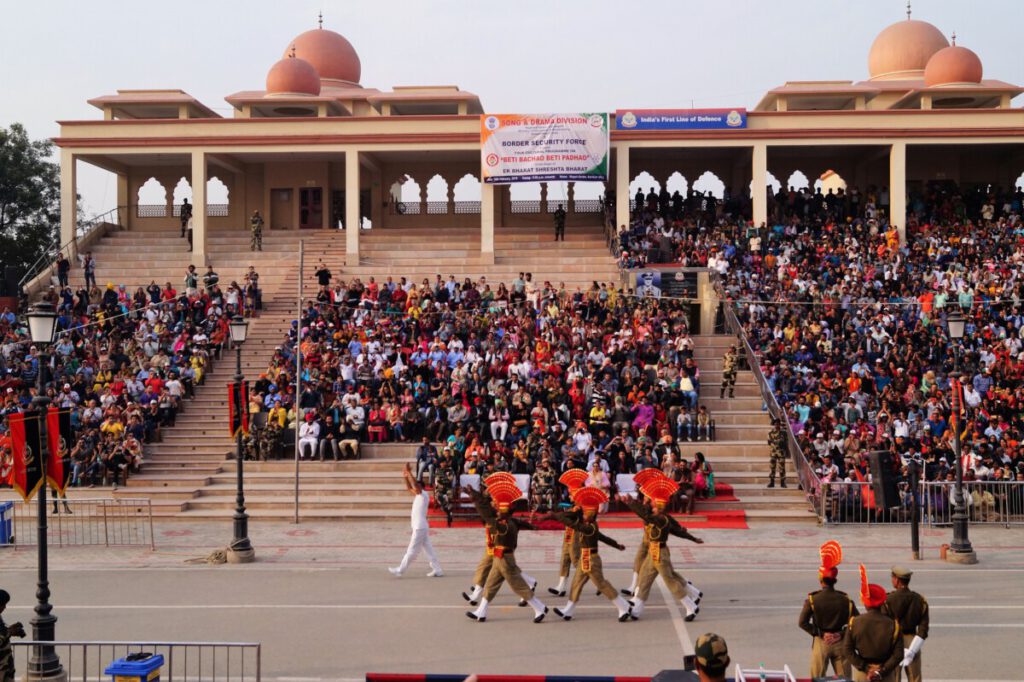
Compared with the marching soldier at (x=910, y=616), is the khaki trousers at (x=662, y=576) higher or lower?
lower

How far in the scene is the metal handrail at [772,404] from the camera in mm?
24122

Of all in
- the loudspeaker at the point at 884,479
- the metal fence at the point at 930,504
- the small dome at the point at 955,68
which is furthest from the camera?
Result: the small dome at the point at 955,68

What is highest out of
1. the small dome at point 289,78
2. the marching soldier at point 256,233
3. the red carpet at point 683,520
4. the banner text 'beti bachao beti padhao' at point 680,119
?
Result: the small dome at point 289,78

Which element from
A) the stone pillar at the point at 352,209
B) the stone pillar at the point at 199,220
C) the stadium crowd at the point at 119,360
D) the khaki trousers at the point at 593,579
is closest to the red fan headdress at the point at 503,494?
the khaki trousers at the point at 593,579

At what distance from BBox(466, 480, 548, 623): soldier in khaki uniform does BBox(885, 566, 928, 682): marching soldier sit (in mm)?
5405

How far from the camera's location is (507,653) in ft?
44.3

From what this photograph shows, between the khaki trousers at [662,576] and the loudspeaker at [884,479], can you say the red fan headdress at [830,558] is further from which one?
the loudspeaker at [884,479]

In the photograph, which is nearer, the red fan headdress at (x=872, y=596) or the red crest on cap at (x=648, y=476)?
the red fan headdress at (x=872, y=596)

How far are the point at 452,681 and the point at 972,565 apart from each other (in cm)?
1211

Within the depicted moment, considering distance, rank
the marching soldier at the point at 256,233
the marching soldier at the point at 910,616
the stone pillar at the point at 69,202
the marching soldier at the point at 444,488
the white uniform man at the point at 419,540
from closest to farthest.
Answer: the marching soldier at the point at 910,616 < the white uniform man at the point at 419,540 < the marching soldier at the point at 444,488 < the stone pillar at the point at 69,202 < the marching soldier at the point at 256,233

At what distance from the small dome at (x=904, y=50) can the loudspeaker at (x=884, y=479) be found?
3386 cm

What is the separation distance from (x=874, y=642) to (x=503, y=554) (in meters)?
5.96

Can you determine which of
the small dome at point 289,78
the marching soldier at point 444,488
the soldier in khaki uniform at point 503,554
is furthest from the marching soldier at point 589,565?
the small dome at point 289,78

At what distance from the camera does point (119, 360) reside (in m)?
30.5
